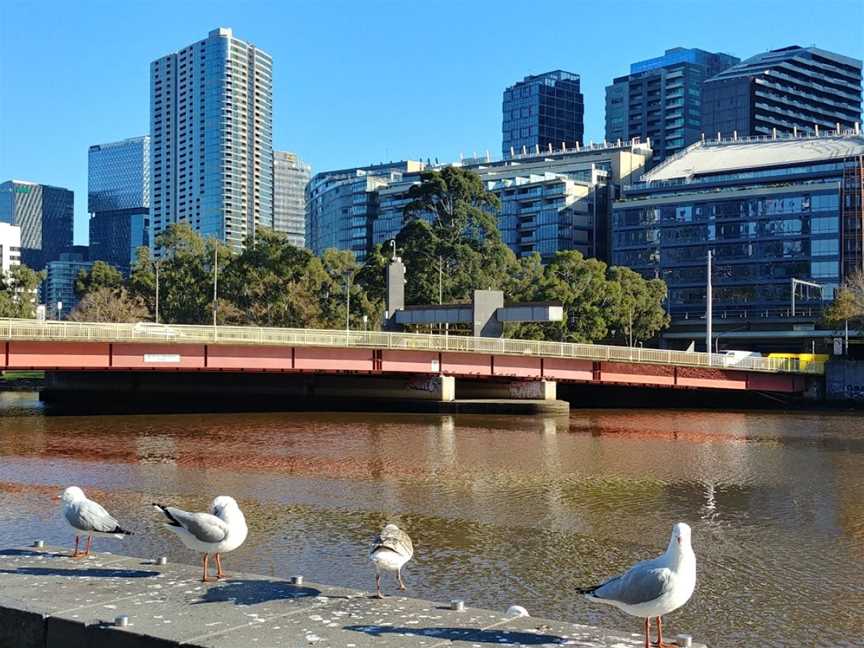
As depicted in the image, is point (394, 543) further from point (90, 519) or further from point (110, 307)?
point (110, 307)

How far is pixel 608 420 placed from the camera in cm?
5881

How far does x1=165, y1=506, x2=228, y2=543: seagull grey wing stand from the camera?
12.2 m

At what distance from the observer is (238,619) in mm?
10219

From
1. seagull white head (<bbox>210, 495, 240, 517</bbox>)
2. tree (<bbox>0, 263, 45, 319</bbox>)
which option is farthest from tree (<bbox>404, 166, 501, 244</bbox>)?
seagull white head (<bbox>210, 495, 240, 517</bbox>)

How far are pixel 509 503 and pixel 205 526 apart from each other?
13953mm

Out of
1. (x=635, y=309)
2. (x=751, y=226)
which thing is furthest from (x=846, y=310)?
(x=751, y=226)

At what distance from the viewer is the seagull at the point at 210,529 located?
40.1 feet

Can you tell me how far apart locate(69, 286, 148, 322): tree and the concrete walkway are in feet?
300

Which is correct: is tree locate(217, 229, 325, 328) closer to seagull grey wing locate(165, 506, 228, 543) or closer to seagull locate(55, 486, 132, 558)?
seagull locate(55, 486, 132, 558)

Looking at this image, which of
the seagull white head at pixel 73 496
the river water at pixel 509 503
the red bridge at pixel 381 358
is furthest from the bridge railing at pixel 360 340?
the seagull white head at pixel 73 496

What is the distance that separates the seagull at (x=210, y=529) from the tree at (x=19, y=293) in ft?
310

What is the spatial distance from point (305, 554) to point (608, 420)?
42.5 metres

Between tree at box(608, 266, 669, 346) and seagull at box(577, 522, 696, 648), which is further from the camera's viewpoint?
tree at box(608, 266, 669, 346)

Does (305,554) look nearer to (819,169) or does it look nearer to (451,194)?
(451,194)
